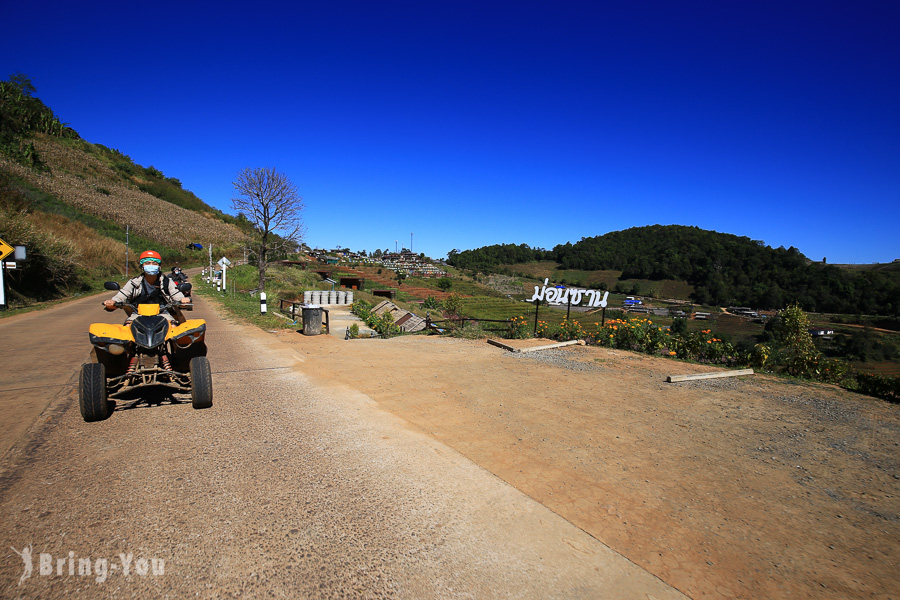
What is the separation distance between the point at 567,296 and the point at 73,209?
56.9 meters

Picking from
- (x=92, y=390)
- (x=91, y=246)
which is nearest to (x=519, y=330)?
(x=92, y=390)

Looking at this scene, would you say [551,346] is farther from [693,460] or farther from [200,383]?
[200,383]

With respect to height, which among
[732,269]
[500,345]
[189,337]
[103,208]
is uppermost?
[103,208]

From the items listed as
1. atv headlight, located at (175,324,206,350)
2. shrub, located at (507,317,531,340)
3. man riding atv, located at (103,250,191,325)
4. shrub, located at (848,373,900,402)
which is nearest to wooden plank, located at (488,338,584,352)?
shrub, located at (507,317,531,340)

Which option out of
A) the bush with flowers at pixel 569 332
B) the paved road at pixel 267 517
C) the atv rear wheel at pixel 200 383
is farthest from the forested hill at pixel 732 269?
the atv rear wheel at pixel 200 383

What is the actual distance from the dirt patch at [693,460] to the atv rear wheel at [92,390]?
2.91 m

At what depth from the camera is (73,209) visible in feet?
150

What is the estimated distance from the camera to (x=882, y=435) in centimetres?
509

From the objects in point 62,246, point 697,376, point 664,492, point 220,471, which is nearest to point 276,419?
point 220,471

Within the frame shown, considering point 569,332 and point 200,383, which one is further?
point 569,332

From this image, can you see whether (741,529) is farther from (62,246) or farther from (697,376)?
(62,246)

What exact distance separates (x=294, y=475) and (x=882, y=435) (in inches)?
269

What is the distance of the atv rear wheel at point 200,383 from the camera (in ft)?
14.9

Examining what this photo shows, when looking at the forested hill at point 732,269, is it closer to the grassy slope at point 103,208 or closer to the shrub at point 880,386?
the shrub at point 880,386
